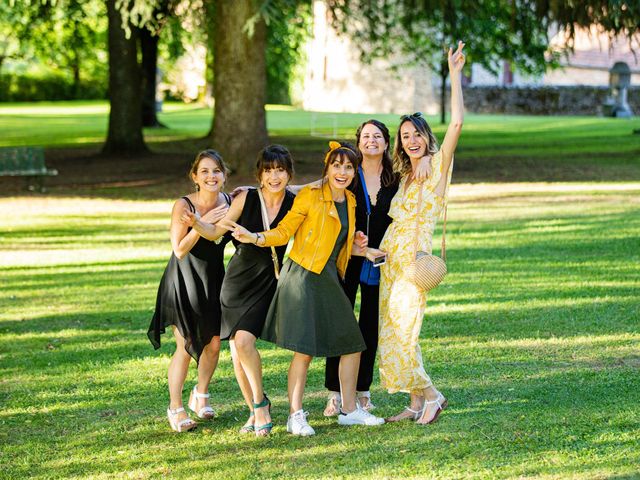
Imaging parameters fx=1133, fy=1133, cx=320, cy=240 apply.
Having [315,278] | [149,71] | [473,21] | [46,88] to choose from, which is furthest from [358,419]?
[46,88]

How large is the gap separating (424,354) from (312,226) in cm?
222

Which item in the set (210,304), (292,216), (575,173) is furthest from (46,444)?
(575,173)

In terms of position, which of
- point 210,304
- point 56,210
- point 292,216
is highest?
point 292,216

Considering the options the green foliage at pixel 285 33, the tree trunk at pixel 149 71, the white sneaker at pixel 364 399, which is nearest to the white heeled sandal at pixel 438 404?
the white sneaker at pixel 364 399

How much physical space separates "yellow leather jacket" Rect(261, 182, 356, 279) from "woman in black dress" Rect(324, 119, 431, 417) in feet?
1.03

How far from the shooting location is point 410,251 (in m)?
6.02

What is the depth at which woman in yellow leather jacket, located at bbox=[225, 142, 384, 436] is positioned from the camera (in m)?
5.84

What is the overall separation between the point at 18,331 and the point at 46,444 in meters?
3.28

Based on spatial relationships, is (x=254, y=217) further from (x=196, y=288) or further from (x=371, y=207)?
(x=371, y=207)

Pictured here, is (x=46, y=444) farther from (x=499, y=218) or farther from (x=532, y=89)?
(x=532, y=89)

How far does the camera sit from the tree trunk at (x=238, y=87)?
1973cm

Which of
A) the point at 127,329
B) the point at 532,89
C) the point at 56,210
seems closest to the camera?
the point at 127,329

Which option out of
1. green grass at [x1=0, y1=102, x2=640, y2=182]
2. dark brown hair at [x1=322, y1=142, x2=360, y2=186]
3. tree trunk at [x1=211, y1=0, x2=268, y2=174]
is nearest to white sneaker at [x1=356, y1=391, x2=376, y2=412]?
dark brown hair at [x1=322, y1=142, x2=360, y2=186]

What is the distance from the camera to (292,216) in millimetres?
5855
